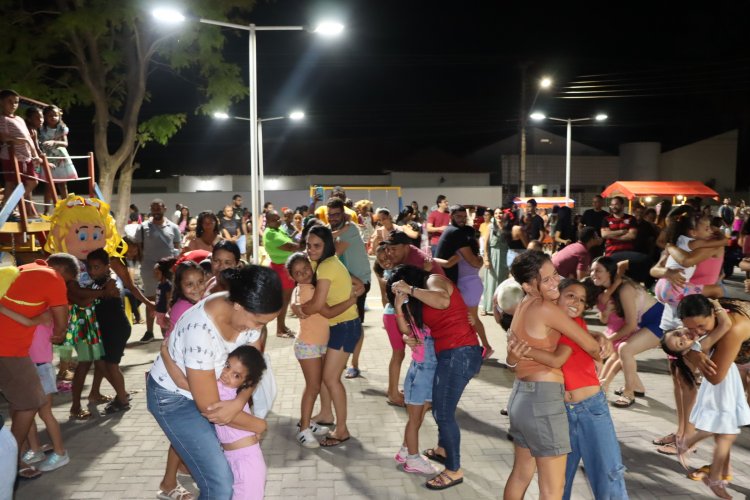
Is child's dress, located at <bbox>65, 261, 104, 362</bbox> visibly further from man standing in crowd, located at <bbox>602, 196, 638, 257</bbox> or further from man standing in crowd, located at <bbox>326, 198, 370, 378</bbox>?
man standing in crowd, located at <bbox>602, 196, 638, 257</bbox>

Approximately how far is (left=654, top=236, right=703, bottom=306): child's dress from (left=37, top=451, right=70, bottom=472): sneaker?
544 cm

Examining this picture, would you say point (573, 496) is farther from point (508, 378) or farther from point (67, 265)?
point (67, 265)

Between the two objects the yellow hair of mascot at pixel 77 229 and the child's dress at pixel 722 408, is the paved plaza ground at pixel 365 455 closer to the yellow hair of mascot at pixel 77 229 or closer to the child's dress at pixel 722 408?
the child's dress at pixel 722 408

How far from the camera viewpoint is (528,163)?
4253 cm

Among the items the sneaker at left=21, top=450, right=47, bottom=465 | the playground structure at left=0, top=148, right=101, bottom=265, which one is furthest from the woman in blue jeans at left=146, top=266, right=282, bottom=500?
the playground structure at left=0, top=148, right=101, bottom=265

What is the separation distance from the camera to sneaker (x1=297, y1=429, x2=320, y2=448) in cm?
502

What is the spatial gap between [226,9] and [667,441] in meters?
15.4

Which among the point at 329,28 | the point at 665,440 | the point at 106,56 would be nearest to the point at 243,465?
the point at 665,440

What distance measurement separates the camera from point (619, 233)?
8.78 meters

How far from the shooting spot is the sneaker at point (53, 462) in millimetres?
4562

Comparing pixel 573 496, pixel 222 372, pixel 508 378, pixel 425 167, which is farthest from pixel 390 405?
pixel 425 167

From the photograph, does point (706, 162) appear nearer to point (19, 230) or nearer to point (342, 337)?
point (342, 337)

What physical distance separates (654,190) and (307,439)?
21048 millimetres

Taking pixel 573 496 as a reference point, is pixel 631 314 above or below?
above
